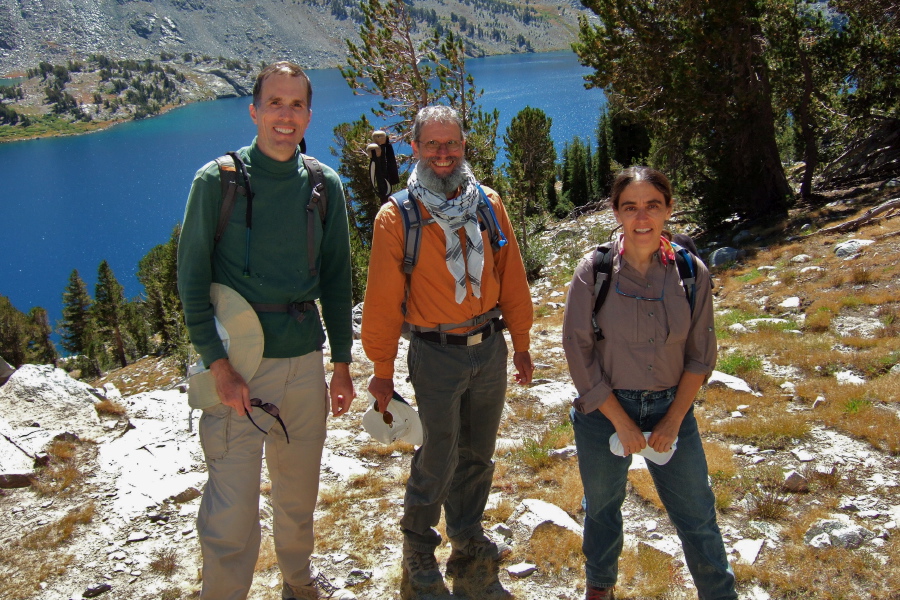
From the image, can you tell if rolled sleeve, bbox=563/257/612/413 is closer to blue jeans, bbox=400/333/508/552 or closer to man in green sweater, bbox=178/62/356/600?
blue jeans, bbox=400/333/508/552

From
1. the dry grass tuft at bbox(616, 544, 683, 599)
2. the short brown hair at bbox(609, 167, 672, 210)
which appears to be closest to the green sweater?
the short brown hair at bbox(609, 167, 672, 210)

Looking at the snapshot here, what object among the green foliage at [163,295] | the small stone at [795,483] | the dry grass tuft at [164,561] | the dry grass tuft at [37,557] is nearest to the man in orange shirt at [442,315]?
the dry grass tuft at [164,561]

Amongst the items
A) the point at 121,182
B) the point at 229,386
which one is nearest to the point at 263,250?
the point at 229,386

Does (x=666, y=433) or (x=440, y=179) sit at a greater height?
(x=440, y=179)

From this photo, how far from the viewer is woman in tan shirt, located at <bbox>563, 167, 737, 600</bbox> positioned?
262cm

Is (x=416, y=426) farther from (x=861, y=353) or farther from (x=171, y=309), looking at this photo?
(x=171, y=309)

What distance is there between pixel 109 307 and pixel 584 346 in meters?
61.5

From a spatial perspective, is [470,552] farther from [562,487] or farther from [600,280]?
[600,280]

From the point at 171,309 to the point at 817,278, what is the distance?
48251mm

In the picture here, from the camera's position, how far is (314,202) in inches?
114

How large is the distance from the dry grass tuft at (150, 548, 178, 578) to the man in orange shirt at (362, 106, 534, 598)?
5.30 feet

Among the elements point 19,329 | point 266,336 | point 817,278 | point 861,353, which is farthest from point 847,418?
point 19,329

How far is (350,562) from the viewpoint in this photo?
3760 mm

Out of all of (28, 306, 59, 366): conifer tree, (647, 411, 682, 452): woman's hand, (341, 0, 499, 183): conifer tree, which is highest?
(341, 0, 499, 183): conifer tree
